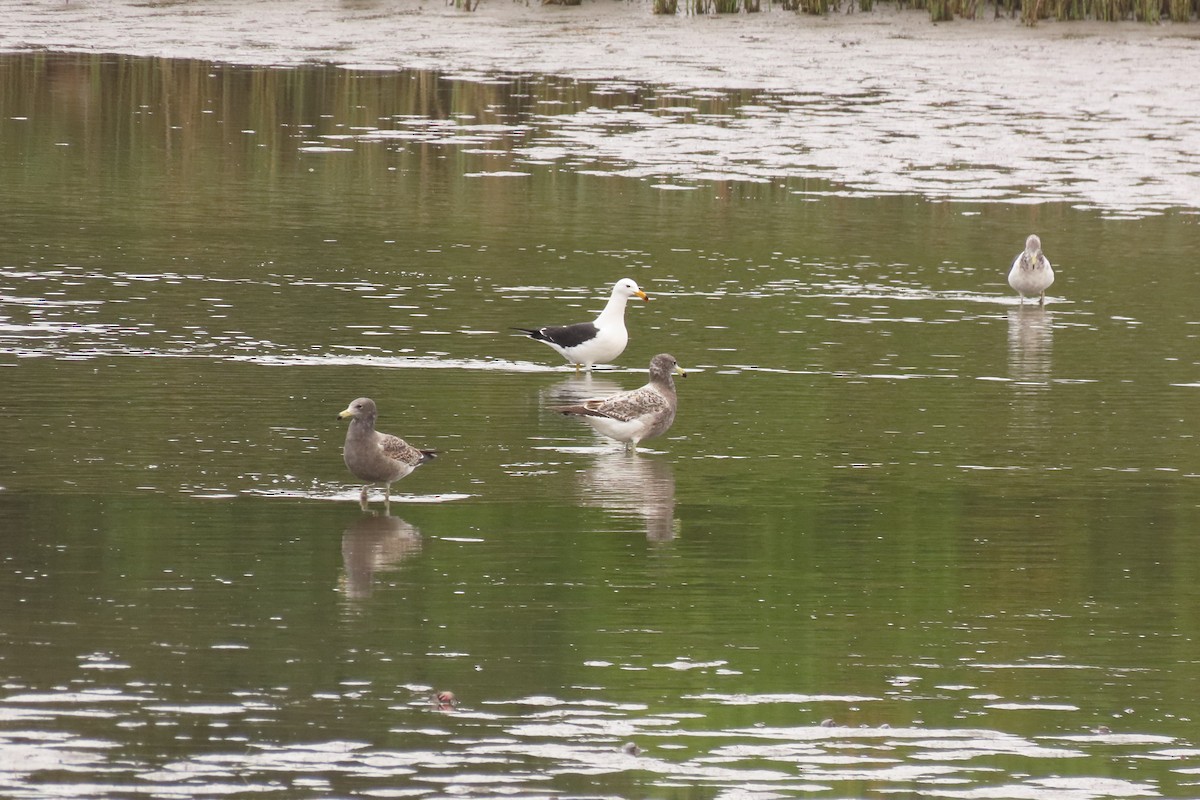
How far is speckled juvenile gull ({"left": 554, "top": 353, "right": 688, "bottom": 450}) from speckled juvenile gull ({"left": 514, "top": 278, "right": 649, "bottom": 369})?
7.10 ft

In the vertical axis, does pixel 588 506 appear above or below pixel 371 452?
below

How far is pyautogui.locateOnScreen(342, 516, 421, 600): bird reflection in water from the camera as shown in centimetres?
844

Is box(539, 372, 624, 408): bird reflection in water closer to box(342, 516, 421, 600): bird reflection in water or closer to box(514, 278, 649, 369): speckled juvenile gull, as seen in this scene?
box(514, 278, 649, 369): speckled juvenile gull

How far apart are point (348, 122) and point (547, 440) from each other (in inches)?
573

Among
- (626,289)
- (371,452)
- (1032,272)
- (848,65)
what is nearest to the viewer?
(371,452)

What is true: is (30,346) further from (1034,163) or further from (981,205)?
(1034,163)

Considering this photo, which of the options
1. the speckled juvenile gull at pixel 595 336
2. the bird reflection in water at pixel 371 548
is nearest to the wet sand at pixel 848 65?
the speckled juvenile gull at pixel 595 336

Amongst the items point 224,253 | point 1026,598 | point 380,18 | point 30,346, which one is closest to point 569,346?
point 30,346

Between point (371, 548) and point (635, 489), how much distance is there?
1761 mm

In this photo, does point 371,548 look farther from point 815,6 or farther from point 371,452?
point 815,6

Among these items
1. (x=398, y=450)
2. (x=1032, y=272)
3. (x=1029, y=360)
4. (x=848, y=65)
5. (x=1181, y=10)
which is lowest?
(x=1029, y=360)

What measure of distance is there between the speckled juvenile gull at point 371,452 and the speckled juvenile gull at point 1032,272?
7.48 m

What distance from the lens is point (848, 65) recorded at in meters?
28.5

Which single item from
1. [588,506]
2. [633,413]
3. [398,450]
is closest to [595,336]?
[633,413]
